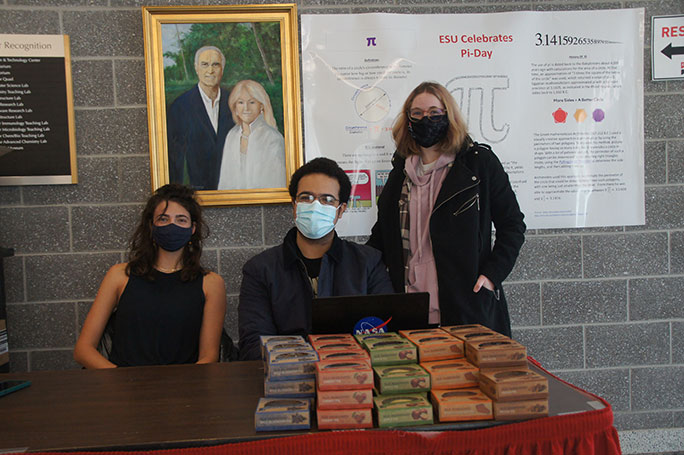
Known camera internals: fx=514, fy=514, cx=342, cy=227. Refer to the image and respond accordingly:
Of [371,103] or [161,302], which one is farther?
[371,103]

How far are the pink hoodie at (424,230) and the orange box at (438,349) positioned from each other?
83cm

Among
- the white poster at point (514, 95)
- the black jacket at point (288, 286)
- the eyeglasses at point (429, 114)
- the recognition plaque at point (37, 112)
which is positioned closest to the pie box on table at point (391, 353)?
the black jacket at point (288, 286)

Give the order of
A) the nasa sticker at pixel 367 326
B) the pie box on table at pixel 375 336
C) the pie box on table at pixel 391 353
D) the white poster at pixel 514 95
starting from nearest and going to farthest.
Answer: the pie box on table at pixel 391 353 < the pie box on table at pixel 375 336 < the nasa sticker at pixel 367 326 < the white poster at pixel 514 95

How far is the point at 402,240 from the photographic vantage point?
6.57 feet

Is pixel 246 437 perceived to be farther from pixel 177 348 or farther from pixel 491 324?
pixel 491 324

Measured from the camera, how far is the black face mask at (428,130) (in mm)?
1889

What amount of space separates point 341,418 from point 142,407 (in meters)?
0.44

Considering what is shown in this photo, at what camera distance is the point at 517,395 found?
3.17 feet

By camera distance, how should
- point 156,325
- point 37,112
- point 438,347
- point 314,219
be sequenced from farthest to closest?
point 37,112 < point 156,325 < point 314,219 < point 438,347

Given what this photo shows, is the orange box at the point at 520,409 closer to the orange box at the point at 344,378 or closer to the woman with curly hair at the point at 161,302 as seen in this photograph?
the orange box at the point at 344,378

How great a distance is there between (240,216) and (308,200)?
741mm

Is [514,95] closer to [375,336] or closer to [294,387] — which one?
[375,336]

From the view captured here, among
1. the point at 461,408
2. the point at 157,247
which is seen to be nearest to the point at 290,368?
the point at 461,408

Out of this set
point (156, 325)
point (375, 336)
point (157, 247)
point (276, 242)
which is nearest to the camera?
point (375, 336)
